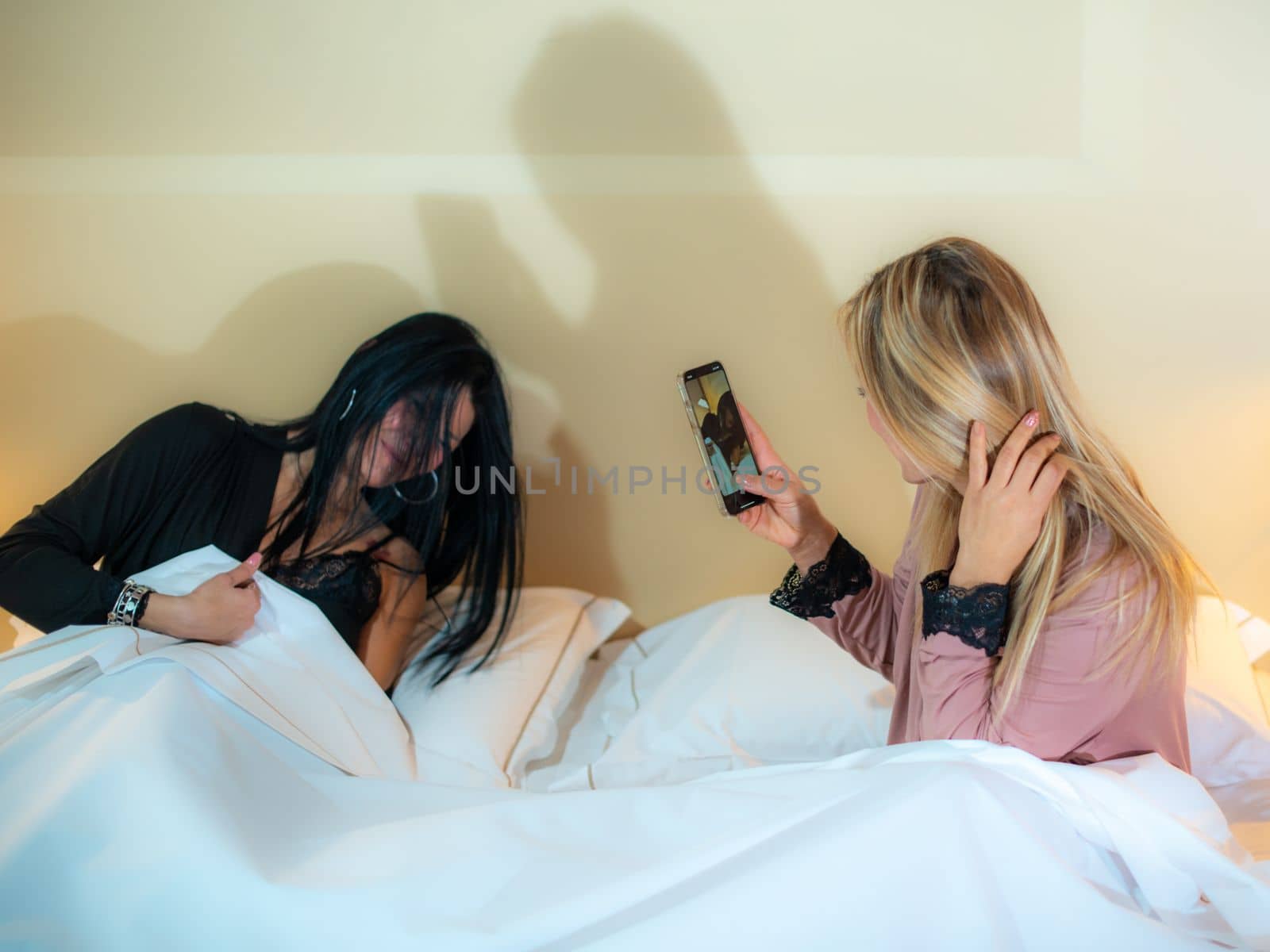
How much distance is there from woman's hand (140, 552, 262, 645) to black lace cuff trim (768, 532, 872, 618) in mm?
750

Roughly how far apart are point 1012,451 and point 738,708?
0.66 m

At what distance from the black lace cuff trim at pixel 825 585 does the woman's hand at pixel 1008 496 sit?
31cm

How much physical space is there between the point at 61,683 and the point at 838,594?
3.33ft

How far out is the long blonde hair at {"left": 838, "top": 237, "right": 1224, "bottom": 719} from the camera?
1.00 metres

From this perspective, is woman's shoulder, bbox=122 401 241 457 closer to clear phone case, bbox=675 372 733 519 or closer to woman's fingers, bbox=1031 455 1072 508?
clear phone case, bbox=675 372 733 519

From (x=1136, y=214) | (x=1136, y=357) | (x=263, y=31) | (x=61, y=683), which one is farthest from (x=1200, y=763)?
(x=263, y=31)

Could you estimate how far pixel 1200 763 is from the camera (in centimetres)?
135

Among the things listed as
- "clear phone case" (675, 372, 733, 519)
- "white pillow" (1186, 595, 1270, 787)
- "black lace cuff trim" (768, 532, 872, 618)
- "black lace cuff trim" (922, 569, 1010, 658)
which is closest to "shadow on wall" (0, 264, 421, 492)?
"clear phone case" (675, 372, 733, 519)

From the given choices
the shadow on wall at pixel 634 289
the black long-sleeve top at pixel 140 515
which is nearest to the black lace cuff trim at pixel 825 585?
the shadow on wall at pixel 634 289

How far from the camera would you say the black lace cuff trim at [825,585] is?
1.31 metres

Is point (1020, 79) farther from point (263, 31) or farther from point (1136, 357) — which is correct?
point (263, 31)

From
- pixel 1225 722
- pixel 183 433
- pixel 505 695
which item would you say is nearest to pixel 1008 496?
pixel 1225 722

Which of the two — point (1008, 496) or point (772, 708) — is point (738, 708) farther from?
point (1008, 496)

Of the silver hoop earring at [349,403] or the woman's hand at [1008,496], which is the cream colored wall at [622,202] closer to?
the silver hoop earring at [349,403]
